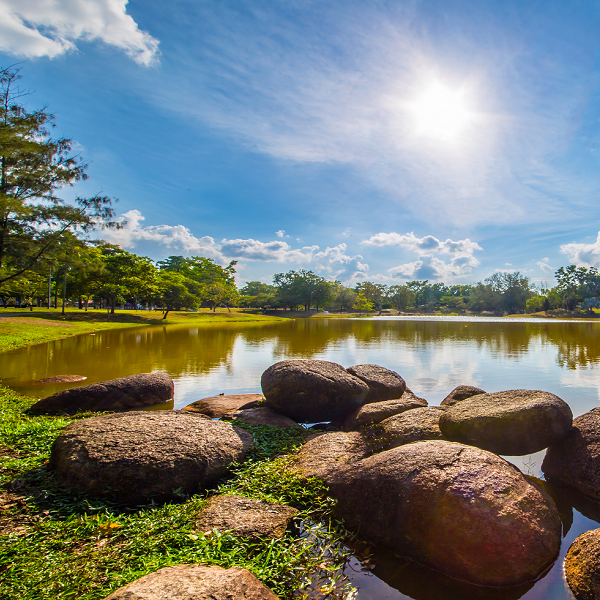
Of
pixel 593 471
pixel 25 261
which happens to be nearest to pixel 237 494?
pixel 593 471

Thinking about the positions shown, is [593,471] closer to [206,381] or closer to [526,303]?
[206,381]

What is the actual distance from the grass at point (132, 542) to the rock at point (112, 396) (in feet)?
11.9

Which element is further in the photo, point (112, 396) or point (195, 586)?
point (112, 396)

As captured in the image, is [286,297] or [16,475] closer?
[16,475]

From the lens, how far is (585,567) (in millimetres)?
3705

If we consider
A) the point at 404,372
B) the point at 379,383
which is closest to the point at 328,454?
the point at 379,383

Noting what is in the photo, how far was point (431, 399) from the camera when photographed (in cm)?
1123

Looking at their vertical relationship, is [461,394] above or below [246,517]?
above

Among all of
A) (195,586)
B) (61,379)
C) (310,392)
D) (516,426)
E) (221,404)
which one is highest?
(516,426)

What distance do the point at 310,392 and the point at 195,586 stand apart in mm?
5864

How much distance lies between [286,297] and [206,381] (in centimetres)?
7948

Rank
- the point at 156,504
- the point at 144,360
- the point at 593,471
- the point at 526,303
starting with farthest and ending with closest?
the point at 526,303 → the point at 144,360 → the point at 593,471 → the point at 156,504

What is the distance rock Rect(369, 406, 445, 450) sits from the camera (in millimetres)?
6551

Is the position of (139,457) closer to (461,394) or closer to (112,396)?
(112,396)
